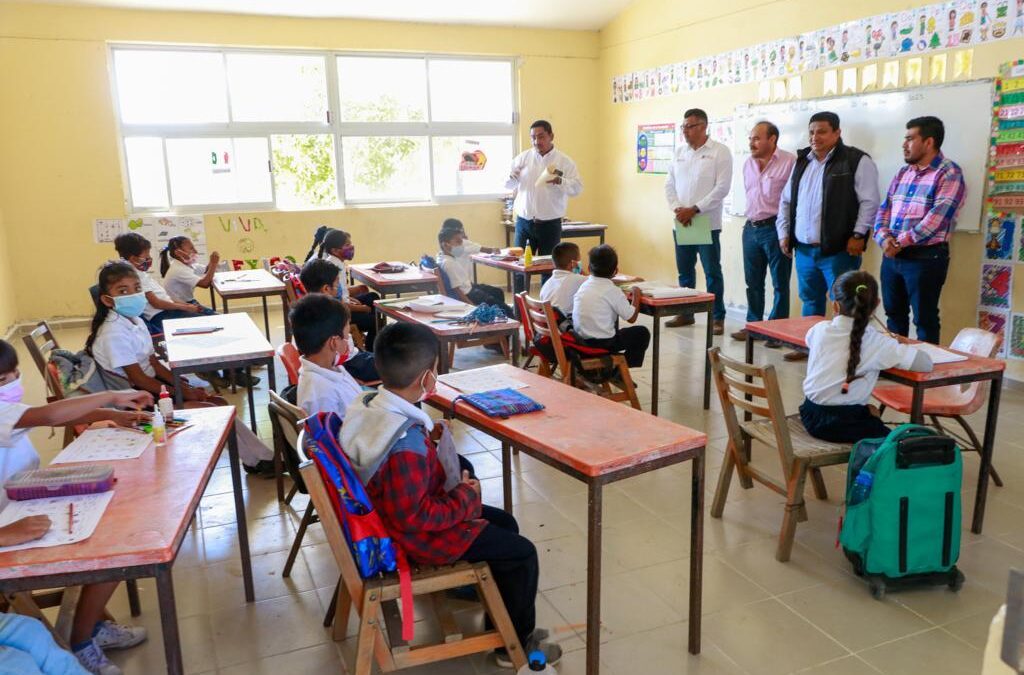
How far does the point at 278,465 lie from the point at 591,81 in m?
6.74

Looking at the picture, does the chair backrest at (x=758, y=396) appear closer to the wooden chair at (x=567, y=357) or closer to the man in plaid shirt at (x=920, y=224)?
the wooden chair at (x=567, y=357)

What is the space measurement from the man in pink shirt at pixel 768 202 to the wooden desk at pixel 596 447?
12.8 ft

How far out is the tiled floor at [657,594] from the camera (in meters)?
2.26

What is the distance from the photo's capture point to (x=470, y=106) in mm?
8445

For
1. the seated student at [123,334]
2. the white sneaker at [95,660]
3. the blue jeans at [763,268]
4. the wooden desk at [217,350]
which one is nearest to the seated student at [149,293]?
the wooden desk at [217,350]

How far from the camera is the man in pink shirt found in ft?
19.0

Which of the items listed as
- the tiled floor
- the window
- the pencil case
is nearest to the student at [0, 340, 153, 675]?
the tiled floor

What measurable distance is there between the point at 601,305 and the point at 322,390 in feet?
6.32

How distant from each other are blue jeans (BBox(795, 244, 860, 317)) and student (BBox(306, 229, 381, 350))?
3056 millimetres

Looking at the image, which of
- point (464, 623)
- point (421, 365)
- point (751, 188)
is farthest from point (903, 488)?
point (751, 188)

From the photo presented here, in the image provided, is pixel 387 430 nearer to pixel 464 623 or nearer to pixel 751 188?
pixel 464 623

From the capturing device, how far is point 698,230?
248 inches

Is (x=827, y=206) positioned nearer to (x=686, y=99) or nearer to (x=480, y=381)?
(x=686, y=99)

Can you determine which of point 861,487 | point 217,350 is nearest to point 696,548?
point 861,487
